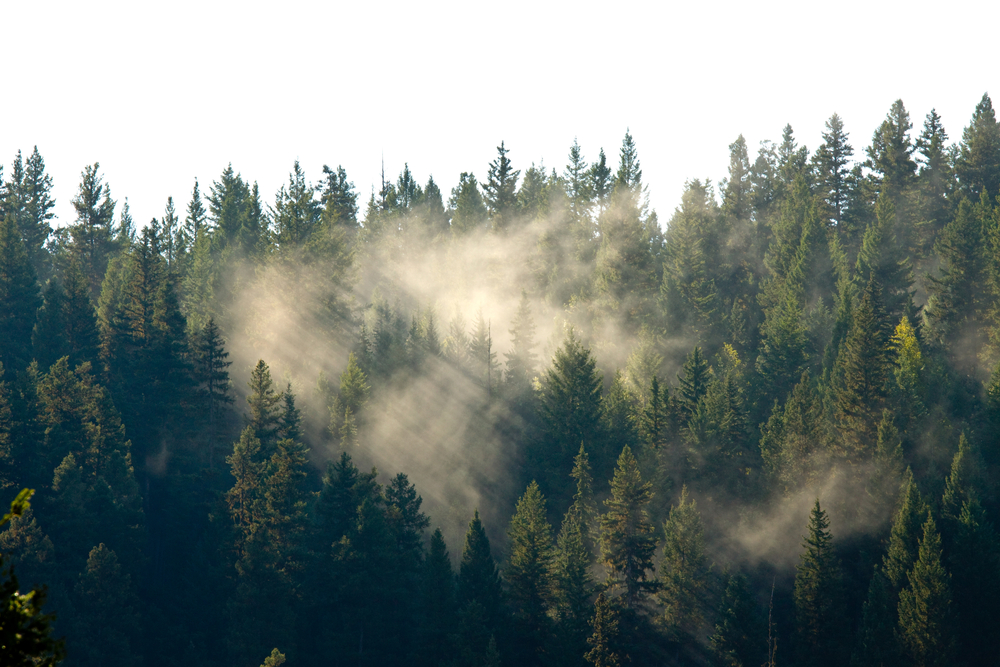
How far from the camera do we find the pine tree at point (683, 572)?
2124 inches

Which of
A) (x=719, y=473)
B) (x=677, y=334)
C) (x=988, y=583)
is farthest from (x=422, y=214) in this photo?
(x=988, y=583)

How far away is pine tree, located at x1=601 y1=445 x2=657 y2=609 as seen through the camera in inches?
2142

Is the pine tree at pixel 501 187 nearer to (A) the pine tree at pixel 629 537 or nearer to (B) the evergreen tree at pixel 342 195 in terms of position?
(B) the evergreen tree at pixel 342 195

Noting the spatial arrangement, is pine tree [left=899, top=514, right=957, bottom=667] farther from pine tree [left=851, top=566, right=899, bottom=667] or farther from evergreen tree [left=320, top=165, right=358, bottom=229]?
evergreen tree [left=320, top=165, right=358, bottom=229]

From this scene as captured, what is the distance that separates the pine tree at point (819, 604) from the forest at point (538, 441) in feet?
0.53

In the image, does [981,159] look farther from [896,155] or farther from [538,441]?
[538,441]

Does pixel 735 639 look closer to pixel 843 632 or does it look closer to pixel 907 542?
pixel 843 632

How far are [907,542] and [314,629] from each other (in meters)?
36.8

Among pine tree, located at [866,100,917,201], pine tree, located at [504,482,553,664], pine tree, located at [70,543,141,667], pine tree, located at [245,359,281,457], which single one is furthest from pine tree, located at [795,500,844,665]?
pine tree, located at [866,100,917,201]

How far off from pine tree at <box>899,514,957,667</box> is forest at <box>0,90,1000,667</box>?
0.56 ft

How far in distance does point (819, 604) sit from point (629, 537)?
38.4 feet

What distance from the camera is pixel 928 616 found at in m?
49.8

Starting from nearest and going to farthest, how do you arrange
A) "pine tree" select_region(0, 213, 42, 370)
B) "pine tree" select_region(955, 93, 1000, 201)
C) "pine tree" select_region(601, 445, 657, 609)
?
1. "pine tree" select_region(601, 445, 657, 609)
2. "pine tree" select_region(0, 213, 42, 370)
3. "pine tree" select_region(955, 93, 1000, 201)

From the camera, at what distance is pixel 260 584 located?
2090 inches
